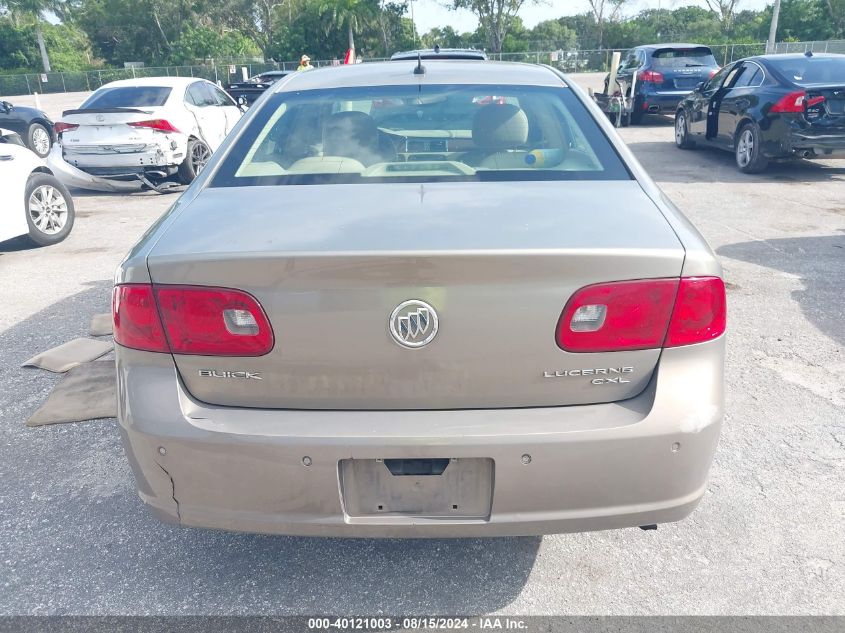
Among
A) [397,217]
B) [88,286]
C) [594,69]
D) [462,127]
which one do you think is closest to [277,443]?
[397,217]

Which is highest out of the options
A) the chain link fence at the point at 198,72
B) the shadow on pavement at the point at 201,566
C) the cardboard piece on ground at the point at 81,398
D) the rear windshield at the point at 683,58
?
the rear windshield at the point at 683,58

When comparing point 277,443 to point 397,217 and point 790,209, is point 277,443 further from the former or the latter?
point 790,209

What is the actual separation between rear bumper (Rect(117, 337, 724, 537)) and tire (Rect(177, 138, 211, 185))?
29.1 ft

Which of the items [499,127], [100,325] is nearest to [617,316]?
[499,127]

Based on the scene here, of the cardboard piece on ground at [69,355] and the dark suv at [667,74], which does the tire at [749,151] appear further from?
the cardboard piece on ground at [69,355]

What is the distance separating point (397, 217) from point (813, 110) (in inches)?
345

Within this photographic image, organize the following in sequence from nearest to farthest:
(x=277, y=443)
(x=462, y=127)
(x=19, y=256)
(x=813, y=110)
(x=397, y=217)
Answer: (x=277, y=443)
(x=397, y=217)
(x=462, y=127)
(x=19, y=256)
(x=813, y=110)

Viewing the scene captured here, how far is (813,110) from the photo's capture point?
8.92 m

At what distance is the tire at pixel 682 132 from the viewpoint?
12.3m

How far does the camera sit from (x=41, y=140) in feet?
49.6

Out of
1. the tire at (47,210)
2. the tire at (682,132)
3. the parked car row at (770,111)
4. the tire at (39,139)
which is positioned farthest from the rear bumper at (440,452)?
the tire at (39,139)

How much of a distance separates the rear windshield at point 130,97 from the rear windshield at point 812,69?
8.63 meters

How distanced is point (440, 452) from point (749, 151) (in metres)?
9.74

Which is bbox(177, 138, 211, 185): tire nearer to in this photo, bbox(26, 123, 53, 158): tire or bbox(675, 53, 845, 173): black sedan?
bbox(26, 123, 53, 158): tire
